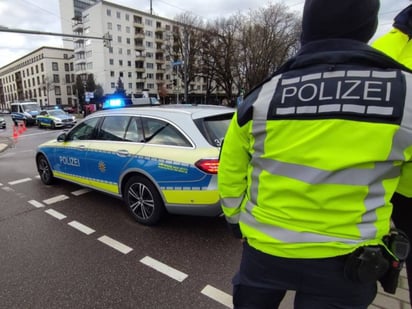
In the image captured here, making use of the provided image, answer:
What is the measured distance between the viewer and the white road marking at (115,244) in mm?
3371

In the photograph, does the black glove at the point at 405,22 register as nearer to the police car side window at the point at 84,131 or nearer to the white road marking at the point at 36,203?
the police car side window at the point at 84,131

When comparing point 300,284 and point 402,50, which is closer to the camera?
point 300,284

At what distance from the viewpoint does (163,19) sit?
74.2 metres

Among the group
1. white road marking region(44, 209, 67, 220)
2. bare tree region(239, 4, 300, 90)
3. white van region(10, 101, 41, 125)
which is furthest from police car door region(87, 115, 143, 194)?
bare tree region(239, 4, 300, 90)

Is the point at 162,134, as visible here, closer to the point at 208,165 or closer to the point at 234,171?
the point at 208,165

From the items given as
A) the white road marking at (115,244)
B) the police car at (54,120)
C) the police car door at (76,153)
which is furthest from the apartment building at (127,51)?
the white road marking at (115,244)

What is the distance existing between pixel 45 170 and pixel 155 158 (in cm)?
351

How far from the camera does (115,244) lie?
351cm

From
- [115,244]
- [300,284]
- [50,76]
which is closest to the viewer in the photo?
[300,284]

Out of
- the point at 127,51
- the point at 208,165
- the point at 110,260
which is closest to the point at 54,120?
the point at 110,260

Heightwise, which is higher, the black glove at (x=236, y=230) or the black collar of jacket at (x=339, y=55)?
the black collar of jacket at (x=339, y=55)

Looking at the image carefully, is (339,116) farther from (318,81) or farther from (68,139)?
(68,139)

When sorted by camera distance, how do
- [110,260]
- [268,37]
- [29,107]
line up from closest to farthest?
[110,260] < [29,107] < [268,37]

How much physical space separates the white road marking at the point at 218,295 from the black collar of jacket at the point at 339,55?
81.2 inches
